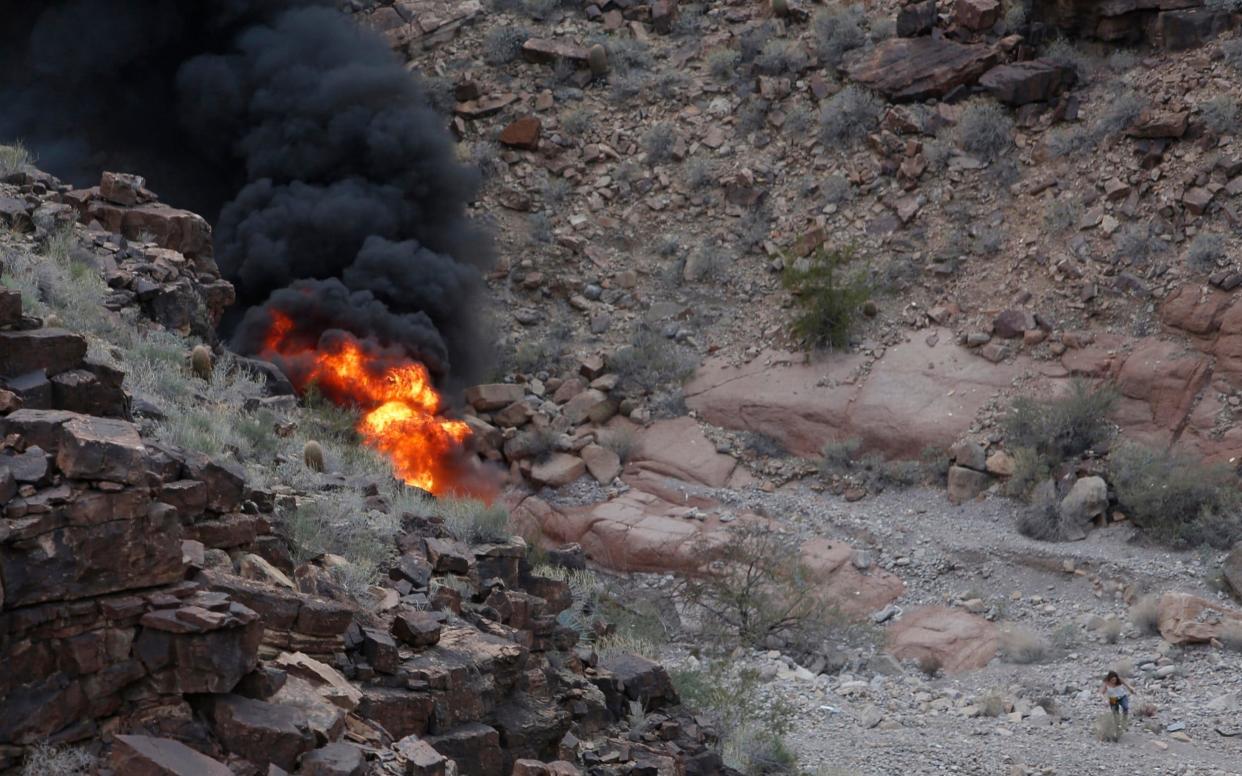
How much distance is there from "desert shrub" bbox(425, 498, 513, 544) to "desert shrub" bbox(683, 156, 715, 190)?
565 inches

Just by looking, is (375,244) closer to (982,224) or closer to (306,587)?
(982,224)

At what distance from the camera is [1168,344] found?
2139 centimetres

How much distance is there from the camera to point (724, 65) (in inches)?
1111

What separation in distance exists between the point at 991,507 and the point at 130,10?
16743 mm

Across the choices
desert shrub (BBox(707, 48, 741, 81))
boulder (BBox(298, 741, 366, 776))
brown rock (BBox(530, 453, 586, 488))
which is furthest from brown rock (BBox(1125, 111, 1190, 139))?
boulder (BBox(298, 741, 366, 776))

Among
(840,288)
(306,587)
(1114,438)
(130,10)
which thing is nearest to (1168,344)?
(1114,438)

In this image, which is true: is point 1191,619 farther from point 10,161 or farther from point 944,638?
point 10,161

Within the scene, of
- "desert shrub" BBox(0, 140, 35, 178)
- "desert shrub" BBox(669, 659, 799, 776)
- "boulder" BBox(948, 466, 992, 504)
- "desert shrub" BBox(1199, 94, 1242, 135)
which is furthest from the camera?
"desert shrub" BBox(1199, 94, 1242, 135)

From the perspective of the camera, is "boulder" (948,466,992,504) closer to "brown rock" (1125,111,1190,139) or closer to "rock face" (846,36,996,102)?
"brown rock" (1125,111,1190,139)

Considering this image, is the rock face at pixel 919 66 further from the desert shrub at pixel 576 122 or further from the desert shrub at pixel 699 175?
the desert shrub at pixel 576 122

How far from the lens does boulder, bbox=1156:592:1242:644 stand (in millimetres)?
16641

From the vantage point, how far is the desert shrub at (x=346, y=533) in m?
10.4

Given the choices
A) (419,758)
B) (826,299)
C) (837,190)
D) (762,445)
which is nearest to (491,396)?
(762,445)

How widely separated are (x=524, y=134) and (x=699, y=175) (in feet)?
11.3
